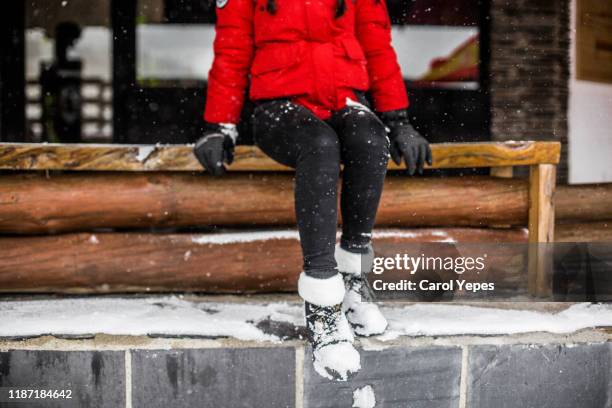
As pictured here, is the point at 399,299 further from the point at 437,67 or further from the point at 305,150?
the point at 437,67

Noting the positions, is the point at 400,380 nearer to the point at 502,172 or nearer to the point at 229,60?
the point at 502,172

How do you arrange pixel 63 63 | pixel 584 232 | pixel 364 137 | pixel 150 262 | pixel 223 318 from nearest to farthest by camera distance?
pixel 364 137 < pixel 223 318 < pixel 150 262 < pixel 584 232 < pixel 63 63

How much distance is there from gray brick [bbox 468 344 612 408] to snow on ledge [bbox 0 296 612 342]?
0.09m

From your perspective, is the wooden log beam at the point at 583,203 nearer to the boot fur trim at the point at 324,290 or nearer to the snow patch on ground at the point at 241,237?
the snow patch on ground at the point at 241,237

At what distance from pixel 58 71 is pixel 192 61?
138 cm

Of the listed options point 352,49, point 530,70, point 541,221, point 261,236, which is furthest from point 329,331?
point 530,70

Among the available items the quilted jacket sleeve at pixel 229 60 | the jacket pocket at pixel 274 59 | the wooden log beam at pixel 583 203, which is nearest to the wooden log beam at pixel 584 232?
the wooden log beam at pixel 583 203

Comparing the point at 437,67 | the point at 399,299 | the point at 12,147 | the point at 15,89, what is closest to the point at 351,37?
the point at 399,299

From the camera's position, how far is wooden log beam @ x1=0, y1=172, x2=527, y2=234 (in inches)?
99.0

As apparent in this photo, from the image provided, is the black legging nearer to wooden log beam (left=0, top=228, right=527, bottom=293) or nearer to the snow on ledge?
the snow on ledge

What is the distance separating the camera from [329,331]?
1908 millimetres

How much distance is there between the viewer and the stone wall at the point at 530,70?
3.93 m

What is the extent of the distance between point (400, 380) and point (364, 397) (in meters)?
0.16

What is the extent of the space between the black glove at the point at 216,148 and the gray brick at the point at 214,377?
2.38 feet
